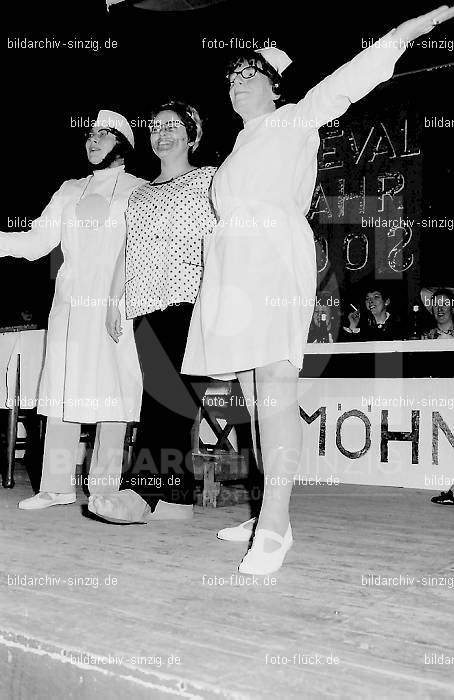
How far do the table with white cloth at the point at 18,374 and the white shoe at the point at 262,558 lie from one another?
2006mm

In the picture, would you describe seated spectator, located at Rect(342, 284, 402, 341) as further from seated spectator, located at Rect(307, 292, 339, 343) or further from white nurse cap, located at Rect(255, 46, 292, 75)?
white nurse cap, located at Rect(255, 46, 292, 75)

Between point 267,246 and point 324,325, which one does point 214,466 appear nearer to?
point 267,246

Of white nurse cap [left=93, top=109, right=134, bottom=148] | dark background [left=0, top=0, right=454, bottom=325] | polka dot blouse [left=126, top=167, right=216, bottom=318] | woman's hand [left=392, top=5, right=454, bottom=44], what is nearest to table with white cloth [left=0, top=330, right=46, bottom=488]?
dark background [left=0, top=0, right=454, bottom=325]

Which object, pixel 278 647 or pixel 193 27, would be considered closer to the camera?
pixel 278 647

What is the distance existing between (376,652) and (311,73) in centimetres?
452

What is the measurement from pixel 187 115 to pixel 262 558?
1.49 metres

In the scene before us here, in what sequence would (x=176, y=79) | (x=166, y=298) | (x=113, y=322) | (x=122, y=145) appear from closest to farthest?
1. (x=166, y=298)
2. (x=113, y=322)
3. (x=122, y=145)
4. (x=176, y=79)

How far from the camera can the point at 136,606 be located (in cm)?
124

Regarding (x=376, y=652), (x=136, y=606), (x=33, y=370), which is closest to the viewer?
(x=376, y=652)

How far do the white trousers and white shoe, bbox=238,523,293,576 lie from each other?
3.44 feet

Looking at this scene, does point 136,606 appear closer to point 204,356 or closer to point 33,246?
point 204,356

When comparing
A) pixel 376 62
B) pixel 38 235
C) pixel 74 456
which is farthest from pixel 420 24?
pixel 74 456

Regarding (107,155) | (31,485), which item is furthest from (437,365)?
(31,485)

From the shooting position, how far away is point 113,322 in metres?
2.33
